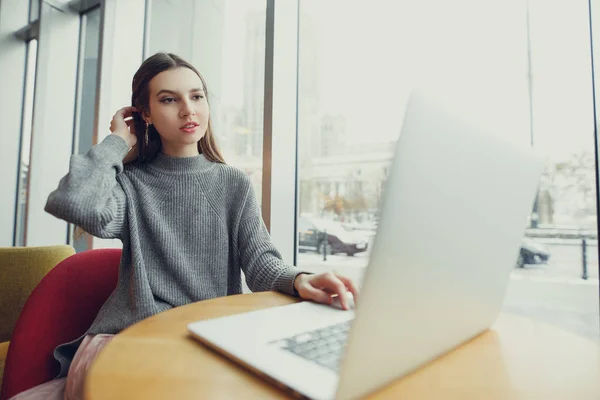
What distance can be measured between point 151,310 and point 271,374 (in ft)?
2.07

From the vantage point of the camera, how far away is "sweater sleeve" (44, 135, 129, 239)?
2.86ft

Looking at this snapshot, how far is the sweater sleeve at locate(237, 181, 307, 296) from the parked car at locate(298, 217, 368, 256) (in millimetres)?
543

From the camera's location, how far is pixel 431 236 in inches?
13.3

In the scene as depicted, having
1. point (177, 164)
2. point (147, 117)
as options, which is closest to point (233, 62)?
point (147, 117)

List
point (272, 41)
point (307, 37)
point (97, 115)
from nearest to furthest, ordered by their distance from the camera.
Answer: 1. point (272, 41)
2. point (307, 37)
3. point (97, 115)

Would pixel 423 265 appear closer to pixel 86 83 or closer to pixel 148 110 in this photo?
pixel 148 110

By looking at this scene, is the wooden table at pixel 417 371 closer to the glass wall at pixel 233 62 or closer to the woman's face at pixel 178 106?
the woman's face at pixel 178 106

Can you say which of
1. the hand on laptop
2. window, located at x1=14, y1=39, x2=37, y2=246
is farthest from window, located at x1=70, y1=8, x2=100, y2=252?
the hand on laptop

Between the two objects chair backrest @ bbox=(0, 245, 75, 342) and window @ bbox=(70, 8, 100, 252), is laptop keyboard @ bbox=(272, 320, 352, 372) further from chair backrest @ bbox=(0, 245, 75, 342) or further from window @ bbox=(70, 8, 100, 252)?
window @ bbox=(70, 8, 100, 252)

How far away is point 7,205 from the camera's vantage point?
2947 millimetres

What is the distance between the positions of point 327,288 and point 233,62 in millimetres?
1519

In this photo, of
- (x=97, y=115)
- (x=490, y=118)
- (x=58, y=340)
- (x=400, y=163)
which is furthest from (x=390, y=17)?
(x=97, y=115)

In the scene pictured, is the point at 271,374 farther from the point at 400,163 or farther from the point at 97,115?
the point at 97,115

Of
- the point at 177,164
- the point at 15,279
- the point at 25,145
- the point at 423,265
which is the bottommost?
the point at 15,279
